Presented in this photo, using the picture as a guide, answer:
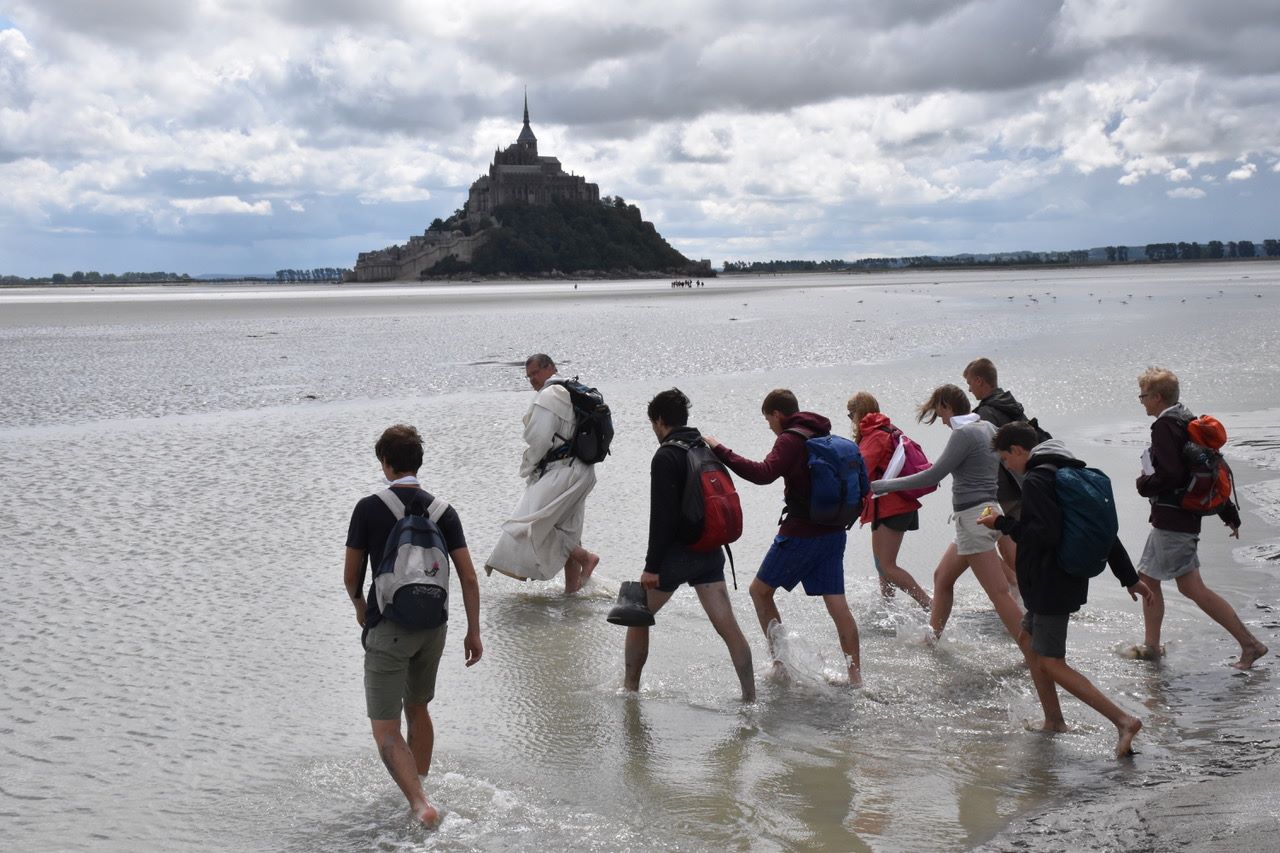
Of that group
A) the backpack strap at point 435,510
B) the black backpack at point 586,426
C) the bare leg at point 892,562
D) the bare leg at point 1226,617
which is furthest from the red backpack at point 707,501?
the bare leg at point 1226,617

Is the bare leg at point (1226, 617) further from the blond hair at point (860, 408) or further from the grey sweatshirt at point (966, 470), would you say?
the blond hair at point (860, 408)

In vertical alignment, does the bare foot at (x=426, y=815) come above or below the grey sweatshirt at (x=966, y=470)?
below

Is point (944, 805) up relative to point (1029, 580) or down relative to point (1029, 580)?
down

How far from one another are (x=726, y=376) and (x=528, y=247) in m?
159

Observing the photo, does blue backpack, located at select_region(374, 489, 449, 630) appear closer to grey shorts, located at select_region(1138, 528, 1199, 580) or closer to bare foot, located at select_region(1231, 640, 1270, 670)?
grey shorts, located at select_region(1138, 528, 1199, 580)

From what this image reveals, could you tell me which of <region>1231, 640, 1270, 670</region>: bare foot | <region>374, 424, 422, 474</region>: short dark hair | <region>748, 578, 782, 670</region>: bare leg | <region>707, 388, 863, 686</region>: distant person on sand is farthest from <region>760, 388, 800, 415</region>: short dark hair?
<region>1231, 640, 1270, 670</region>: bare foot

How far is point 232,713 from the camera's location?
6.40 meters

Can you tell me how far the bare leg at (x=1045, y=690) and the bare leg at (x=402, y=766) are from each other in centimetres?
295

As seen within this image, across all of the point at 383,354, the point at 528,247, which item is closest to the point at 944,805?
the point at 383,354

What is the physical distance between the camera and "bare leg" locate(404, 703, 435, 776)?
5.23 meters

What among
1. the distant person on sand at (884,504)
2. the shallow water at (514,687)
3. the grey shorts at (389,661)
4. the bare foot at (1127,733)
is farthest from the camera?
the distant person on sand at (884,504)

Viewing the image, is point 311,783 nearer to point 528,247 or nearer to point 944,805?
point 944,805

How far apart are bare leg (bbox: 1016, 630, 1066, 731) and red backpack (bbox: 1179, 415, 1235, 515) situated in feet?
4.76

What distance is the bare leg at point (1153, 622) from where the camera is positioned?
6895 mm
